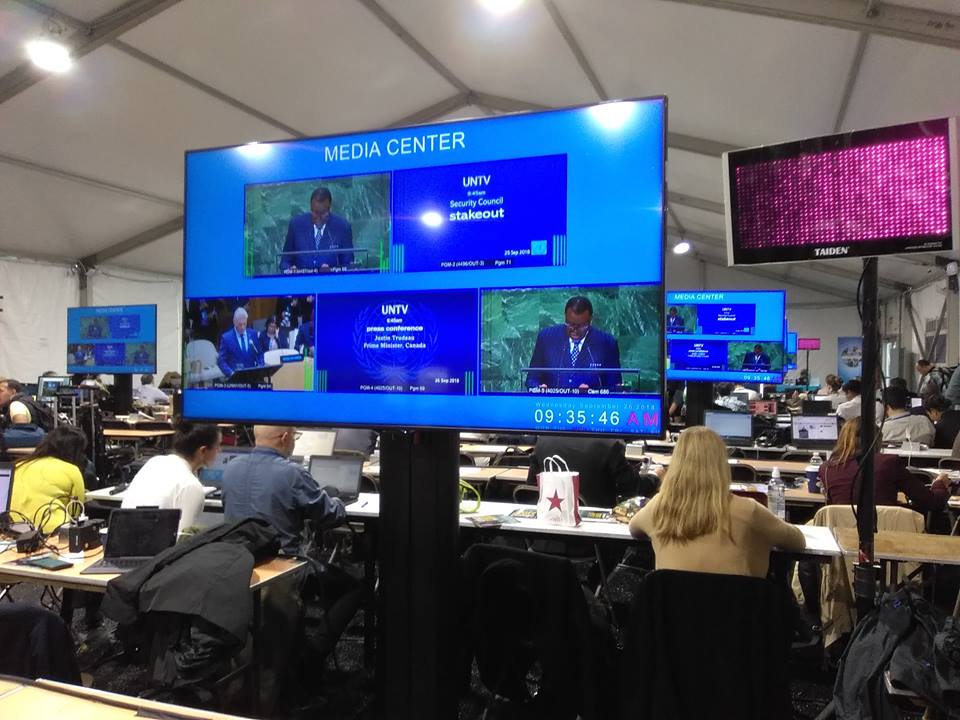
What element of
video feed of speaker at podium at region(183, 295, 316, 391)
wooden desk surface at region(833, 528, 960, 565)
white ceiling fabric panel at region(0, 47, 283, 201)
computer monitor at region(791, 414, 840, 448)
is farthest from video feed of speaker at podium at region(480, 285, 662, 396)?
white ceiling fabric panel at region(0, 47, 283, 201)

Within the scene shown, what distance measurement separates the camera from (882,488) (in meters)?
3.67

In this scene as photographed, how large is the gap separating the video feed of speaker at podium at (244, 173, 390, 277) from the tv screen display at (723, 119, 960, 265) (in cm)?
106

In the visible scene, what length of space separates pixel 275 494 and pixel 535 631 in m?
1.61

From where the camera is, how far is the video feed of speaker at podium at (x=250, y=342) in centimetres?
167

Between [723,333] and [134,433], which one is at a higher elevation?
[723,333]

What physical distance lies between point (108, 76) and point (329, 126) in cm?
272

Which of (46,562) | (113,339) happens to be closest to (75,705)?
(46,562)

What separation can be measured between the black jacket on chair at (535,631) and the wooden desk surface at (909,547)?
3.61ft

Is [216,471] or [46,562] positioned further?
[216,471]

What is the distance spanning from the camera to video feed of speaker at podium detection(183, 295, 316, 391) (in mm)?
1666

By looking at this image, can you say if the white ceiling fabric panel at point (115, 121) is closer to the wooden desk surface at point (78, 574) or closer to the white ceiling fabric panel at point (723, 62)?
the white ceiling fabric panel at point (723, 62)

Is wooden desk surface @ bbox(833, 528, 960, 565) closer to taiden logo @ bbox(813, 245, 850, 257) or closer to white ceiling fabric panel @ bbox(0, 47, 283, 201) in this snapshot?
taiden logo @ bbox(813, 245, 850, 257)

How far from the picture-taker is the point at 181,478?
10.9ft

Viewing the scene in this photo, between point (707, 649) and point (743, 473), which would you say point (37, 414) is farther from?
point (707, 649)
